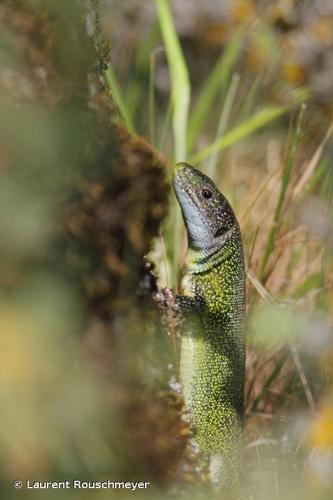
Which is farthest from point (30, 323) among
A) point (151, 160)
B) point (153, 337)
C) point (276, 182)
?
point (276, 182)

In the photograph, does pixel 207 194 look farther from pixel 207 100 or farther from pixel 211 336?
pixel 207 100

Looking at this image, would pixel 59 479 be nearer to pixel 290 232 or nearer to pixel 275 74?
pixel 290 232

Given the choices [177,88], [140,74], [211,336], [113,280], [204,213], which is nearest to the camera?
[113,280]

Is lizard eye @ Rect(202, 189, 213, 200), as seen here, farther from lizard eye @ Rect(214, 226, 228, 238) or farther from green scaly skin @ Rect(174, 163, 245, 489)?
lizard eye @ Rect(214, 226, 228, 238)

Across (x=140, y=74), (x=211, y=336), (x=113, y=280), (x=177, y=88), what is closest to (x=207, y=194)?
(x=211, y=336)

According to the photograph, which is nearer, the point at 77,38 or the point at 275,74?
the point at 77,38

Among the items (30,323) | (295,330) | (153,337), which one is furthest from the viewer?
(153,337)

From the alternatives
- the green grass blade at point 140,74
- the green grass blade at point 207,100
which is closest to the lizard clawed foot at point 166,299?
the green grass blade at point 207,100

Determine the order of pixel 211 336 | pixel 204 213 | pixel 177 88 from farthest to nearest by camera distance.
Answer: pixel 177 88 < pixel 204 213 < pixel 211 336
